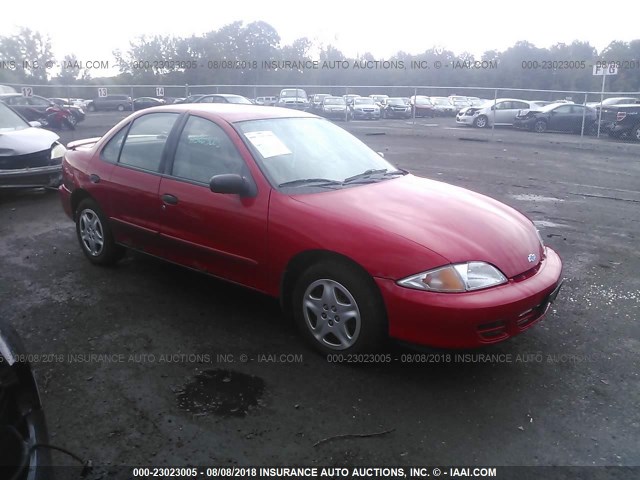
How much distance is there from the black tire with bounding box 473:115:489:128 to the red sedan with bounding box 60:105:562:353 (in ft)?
78.9

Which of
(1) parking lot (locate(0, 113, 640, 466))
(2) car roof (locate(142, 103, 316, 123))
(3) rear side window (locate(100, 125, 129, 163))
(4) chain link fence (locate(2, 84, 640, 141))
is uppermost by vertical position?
(4) chain link fence (locate(2, 84, 640, 141))

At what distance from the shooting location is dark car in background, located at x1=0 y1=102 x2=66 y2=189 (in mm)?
8039

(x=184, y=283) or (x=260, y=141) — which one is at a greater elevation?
(x=260, y=141)

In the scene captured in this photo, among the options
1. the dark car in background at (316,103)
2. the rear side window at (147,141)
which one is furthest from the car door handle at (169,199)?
the dark car in background at (316,103)

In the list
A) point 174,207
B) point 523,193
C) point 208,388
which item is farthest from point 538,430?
point 523,193

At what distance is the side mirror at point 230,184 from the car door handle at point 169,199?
588 millimetres

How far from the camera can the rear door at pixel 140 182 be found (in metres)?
4.56

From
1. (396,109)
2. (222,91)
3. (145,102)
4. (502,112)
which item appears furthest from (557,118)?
(145,102)

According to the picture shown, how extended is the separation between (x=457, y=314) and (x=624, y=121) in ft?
65.5

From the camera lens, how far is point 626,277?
5215 millimetres

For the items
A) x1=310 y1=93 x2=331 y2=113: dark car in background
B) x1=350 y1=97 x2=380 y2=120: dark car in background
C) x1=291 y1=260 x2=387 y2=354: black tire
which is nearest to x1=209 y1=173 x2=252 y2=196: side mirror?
x1=291 y1=260 x2=387 y2=354: black tire

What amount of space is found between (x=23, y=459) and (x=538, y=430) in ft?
7.92

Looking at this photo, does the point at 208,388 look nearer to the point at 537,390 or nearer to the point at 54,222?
the point at 537,390

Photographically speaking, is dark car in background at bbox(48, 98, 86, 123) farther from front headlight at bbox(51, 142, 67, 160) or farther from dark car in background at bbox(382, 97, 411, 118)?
dark car in background at bbox(382, 97, 411, 118)
